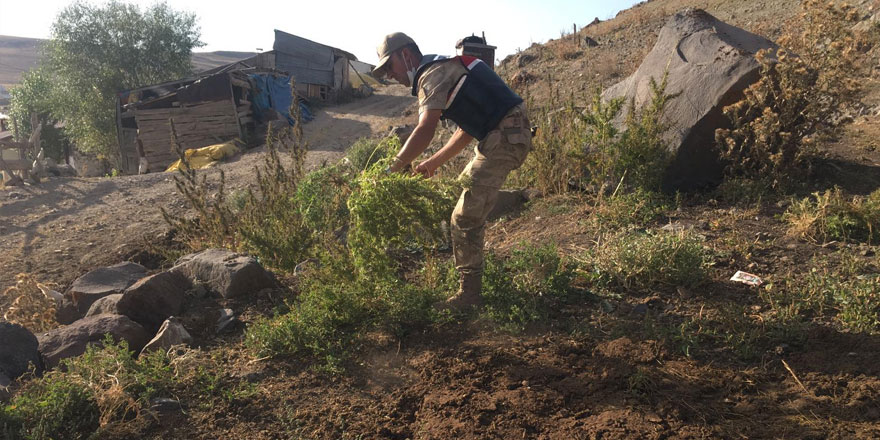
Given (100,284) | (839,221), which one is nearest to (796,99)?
(839,221)

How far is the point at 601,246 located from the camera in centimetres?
397

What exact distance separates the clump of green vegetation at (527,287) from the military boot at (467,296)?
0.08 meters

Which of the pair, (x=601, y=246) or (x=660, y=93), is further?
(x=660, y=93)

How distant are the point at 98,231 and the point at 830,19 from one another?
8322mm

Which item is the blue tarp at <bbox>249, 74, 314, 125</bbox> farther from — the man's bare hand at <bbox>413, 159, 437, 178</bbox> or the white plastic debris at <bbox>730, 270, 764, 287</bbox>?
the white plastic debris at <bbox>730, 270, 764, 287</bbox>

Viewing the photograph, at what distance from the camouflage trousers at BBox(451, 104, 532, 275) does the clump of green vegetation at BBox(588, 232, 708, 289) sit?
3.10ft

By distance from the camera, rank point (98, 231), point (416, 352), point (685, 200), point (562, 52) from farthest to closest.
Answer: point (562, 52)
point (98, 231)
point (685, 200)
point (416, 352)

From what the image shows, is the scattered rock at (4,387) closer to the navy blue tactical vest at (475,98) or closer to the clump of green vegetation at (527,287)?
the clump of green vegetation at (527,287)

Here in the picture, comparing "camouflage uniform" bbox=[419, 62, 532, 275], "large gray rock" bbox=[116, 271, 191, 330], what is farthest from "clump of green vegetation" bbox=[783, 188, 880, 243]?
"large gray rock" bbox=[116, 271, 191, 330]

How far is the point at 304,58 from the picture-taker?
84.3ft

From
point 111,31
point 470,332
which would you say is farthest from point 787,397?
point 111,31

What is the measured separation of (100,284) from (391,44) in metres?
2.99

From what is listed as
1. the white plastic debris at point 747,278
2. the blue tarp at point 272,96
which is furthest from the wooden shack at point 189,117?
the white plastic debris at point 747,278

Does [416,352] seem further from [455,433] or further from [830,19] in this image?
[830,19]
